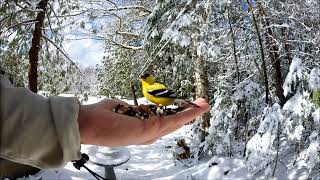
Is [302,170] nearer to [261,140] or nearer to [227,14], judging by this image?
[261,140]

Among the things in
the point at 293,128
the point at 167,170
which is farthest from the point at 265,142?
the point at 167,170

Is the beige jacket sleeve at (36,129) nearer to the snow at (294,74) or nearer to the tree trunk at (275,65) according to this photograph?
the snow at (294,74)

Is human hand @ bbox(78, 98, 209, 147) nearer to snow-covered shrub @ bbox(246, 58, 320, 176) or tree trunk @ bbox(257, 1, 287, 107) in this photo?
snow-covered shrub @ bbox(246, 58, 320, 176)

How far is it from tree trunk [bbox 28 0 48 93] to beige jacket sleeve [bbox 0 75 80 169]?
723cm

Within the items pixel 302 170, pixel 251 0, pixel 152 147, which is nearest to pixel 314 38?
pixel 251 0

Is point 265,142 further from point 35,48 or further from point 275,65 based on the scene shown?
point 35,48

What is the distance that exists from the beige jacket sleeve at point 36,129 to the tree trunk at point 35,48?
23.7 feet

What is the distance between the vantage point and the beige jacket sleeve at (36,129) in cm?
61

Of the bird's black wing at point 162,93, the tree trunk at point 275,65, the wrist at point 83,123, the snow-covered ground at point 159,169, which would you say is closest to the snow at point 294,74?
the tree trunk at point 275,65

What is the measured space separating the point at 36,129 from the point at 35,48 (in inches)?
296

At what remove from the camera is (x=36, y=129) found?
2.03 feet

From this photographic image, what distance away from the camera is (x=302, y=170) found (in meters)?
6.30

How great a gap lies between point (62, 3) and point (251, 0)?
4.32m

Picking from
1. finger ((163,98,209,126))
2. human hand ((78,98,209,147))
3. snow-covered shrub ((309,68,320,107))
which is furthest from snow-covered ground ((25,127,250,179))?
human hand ((78,98,209,147))
